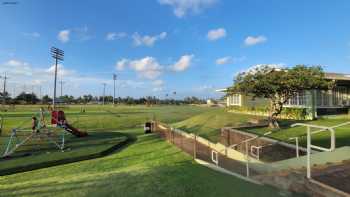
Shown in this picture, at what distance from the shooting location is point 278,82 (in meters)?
13.6

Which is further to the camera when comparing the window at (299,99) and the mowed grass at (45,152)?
the window at (299,99)

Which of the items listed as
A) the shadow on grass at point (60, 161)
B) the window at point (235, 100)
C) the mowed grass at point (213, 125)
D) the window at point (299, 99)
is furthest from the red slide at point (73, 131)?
the window at point (235, 100)

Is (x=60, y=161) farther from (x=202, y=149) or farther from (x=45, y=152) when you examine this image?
(x=202, y=149)

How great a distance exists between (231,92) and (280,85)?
3.49 m

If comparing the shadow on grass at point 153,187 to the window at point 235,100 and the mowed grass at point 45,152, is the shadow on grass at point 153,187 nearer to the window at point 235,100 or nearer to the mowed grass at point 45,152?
the mowed grass at point 45,152

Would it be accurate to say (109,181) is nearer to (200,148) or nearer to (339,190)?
(339,190)

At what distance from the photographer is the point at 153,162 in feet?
36.9

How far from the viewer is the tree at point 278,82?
1337cm

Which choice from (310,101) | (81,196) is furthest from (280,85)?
(81,196)

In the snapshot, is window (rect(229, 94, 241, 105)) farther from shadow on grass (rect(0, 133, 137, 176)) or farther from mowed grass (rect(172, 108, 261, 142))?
shadow on grass (rect(0, 133, 137, 176))

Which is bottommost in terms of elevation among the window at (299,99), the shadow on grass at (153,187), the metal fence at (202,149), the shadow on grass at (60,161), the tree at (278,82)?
the shadow on grass at (60,161)

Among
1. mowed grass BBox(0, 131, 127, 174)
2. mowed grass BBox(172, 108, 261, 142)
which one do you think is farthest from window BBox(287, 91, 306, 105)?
mowed grass BBox(0, 131, 127, 174)

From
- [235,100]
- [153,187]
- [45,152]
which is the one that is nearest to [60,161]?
[45,152]

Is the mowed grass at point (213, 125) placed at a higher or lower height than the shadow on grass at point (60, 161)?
higher
